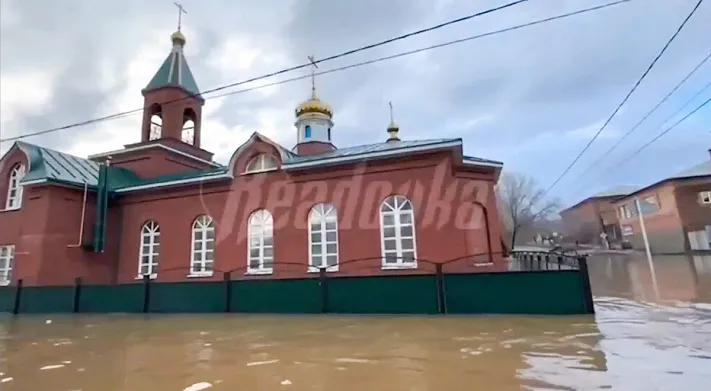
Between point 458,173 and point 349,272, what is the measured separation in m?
4.23

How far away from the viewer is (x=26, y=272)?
44.2 feet

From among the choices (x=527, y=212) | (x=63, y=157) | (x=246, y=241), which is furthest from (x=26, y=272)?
(x=527, y=212)

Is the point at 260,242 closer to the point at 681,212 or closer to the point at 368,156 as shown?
the point at 368,156

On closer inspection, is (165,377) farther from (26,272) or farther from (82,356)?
(26,272)

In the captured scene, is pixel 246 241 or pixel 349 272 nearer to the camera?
pixel 349 272

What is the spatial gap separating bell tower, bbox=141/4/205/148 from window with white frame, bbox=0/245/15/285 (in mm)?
A: 6109

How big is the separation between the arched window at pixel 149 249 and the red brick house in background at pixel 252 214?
Answer: 4cm

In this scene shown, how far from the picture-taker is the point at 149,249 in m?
14.5

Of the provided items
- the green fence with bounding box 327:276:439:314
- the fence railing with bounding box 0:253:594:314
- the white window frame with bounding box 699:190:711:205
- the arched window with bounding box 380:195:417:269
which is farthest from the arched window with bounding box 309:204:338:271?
the white window frame with bounding box 699:190:711:205

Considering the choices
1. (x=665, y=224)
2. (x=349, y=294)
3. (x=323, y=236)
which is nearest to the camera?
(x=349, y=294)

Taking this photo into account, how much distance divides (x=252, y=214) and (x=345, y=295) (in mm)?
5199

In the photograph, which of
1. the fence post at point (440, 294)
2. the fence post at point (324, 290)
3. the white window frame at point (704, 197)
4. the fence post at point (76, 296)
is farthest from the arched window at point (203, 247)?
the white window frame at point (704, 197)

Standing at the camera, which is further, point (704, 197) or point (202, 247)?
point (704, 197)

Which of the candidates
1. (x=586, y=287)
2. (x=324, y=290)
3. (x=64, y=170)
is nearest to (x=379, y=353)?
(x=324, y=290)
